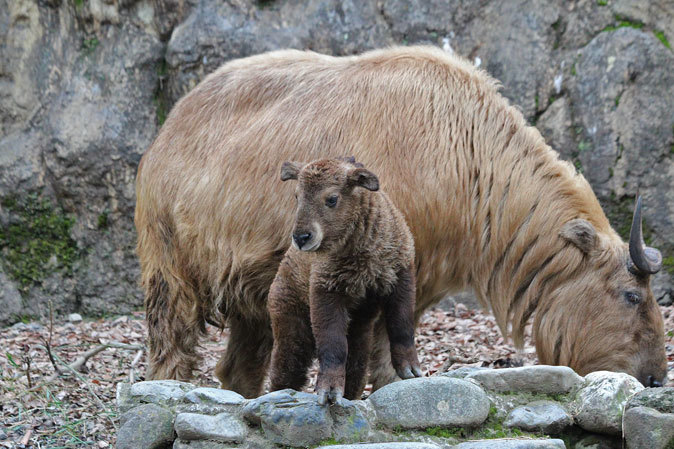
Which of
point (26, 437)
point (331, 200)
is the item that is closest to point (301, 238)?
point (331, 200)

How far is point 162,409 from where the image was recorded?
438 centimetres

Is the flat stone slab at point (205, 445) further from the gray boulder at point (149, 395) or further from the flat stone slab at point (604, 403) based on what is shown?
the flat stone slab at point (604, 403)

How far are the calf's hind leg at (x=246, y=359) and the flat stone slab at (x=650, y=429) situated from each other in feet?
10.2

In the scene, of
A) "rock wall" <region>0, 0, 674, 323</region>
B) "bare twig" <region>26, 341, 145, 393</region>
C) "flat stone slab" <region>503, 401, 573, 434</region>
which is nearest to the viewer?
"flat stone slab" <region>503, 401, 573, 434</region>

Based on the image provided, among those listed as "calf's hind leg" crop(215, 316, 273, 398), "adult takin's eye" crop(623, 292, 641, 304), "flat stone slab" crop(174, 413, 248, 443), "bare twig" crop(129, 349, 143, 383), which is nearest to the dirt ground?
"bare twig" crop(129, 349, 143, 383)

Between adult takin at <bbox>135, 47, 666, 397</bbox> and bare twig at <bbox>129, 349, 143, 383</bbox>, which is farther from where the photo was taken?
bare twig at <bbox>129, 349, 143, 383</bbox>

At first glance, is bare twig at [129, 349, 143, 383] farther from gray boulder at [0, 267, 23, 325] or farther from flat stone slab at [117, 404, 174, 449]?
flat stone slab at [117, 404, 174, 449]

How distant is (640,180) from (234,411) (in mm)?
6181

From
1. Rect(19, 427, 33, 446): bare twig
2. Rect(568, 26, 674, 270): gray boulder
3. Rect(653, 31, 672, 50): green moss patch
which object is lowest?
Rect(19, 427, 33, 446): bare twig

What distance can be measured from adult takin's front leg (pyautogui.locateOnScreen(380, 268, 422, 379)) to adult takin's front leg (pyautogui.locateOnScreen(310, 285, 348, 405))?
24 centimetres

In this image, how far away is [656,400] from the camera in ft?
13.4

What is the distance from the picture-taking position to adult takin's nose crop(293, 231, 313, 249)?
3.93 m

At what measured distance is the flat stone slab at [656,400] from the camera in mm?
4066

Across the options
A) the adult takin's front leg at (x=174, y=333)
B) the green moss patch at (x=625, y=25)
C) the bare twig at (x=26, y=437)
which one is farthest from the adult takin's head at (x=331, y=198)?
the green moss patch at (x=625, y=25)
